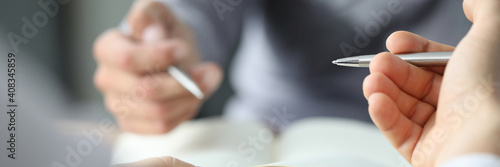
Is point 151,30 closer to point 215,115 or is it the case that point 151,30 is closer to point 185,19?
point 185,19

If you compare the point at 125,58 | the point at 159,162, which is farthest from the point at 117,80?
the point at 159,162

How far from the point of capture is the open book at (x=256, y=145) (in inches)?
12.4

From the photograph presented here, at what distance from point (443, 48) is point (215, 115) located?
314mm

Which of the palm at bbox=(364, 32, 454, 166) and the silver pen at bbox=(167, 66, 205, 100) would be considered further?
the silver pen at bbox=(167, 66, 205, 100)

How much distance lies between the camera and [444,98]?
0.74 feet

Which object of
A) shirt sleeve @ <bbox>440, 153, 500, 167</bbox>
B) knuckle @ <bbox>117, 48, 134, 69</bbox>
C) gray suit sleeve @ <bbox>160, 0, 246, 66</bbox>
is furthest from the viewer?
gray suit sleeve @ <bbox>160, 0, 246, 66</bbox>

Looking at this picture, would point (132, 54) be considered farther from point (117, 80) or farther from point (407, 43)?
point (407, 43)

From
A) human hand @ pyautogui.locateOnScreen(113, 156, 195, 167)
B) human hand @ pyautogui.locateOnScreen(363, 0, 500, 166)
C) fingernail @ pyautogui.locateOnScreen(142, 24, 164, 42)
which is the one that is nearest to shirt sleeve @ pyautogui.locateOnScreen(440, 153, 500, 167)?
human hand @ pyautogui.locateOnScreen(363, 0, 500, 166)

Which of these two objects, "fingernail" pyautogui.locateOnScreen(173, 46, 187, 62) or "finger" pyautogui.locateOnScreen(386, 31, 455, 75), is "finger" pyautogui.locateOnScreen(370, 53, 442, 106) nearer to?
"finger" pyautogui.locateOnScreen(386, 31, 455, 75)

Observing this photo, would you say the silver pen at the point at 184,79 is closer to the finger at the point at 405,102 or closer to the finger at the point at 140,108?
the finger at the point at 140,108

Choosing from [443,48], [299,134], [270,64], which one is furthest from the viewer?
[270,64]

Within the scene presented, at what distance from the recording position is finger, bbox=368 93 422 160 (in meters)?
0.22

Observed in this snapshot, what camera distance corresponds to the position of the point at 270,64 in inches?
19.1

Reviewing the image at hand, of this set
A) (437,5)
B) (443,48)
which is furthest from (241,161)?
(437,5)
